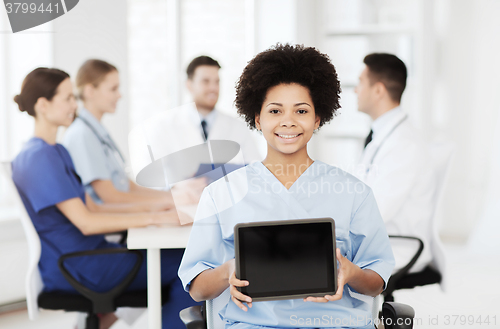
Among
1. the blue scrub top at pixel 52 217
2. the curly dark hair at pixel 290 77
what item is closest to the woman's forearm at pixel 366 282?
the curly dark hair at pixel 290 77

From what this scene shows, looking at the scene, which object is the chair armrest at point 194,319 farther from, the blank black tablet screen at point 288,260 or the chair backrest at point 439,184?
the chair backrest at point 439,184

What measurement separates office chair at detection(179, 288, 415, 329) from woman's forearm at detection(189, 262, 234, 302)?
0.16 feet

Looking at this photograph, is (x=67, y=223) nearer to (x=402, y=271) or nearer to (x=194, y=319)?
(x=194, y=319)

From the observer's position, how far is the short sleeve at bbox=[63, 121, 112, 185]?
2.03 metres

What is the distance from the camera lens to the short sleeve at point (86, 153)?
6.66 ft

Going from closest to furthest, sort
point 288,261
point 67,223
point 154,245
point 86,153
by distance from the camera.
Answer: point 288,261
point 154,245
point 67,223
point 86,153

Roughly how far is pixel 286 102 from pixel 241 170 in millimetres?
196

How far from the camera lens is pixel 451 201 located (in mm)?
3875

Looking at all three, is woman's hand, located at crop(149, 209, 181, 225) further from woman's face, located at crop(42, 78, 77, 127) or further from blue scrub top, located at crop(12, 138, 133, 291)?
woman's face, located at crop(42, 78, 77, 127)

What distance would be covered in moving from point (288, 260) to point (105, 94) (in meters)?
1.78

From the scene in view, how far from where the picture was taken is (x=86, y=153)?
204cm

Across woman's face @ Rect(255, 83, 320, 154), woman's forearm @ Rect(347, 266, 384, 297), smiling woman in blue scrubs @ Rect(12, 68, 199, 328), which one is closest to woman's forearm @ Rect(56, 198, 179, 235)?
smiling woman in blue scrubs @ Rect(12, 68, 199, 328)

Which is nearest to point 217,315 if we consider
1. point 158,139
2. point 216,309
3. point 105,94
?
point 216,309

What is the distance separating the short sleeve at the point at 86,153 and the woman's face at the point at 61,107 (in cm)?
11
